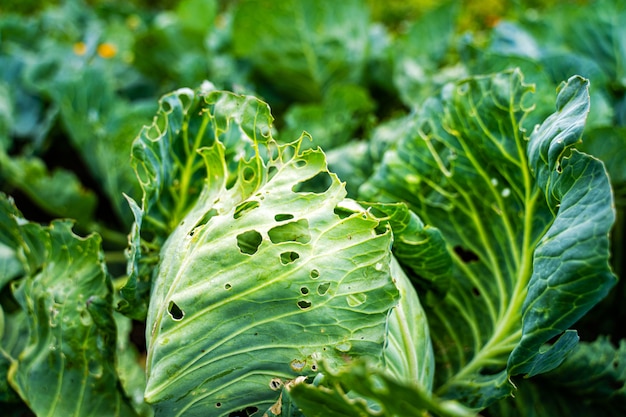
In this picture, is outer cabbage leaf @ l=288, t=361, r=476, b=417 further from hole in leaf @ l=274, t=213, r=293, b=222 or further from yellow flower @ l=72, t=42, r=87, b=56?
yellow flower @ l=72, t=42, r=87, b=56

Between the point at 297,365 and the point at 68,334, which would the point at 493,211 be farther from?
the point at 68,334

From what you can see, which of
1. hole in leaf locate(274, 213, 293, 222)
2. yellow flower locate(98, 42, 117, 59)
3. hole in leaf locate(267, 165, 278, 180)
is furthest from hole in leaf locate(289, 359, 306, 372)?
yellow flower locate(98, 42, 117, 59)

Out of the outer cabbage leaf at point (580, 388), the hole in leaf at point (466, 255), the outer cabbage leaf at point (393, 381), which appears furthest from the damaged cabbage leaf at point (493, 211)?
the outer cabbage leaf at point (580, 388)

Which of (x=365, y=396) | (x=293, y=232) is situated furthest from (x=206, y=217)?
(x=365, y=396)

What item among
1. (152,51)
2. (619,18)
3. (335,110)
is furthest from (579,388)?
(152,51)

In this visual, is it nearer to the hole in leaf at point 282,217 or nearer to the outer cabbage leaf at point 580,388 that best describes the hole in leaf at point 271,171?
the hole in leaf at point 282,217
